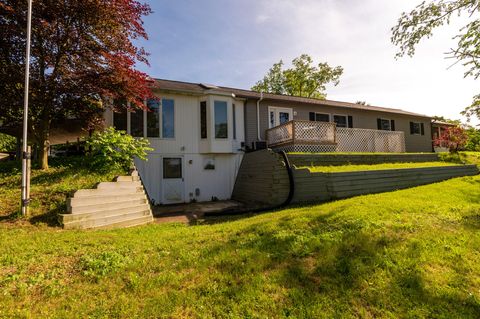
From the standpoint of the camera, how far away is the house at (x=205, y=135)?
11.1 metres

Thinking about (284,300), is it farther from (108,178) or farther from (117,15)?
(117,15)

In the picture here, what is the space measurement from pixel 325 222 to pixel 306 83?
27584 mm

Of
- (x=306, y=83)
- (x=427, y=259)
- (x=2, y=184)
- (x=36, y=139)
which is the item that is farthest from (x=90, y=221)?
(x=306, y=83)

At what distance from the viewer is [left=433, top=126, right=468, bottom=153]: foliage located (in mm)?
17500

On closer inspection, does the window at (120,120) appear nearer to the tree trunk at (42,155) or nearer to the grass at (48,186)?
the grass at (48,186)

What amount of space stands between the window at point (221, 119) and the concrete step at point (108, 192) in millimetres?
5155

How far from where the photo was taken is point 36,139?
796 cm

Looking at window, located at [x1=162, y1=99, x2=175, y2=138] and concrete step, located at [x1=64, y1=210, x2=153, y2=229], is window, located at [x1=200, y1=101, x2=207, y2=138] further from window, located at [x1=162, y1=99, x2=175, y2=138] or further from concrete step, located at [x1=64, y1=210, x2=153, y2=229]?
concrete step, located at [x1=64, y1=210, x2=153, y2=229]

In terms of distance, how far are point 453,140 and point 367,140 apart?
30.0ft

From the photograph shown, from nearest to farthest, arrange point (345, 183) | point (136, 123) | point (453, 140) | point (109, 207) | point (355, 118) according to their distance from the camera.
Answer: point (109, 207) → point (345, 183) → point (136, 123) → point (355, 118) → point (453, 140)

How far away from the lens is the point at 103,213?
6105 mm

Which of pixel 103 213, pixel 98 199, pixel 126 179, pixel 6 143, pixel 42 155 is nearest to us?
pixel 103 213

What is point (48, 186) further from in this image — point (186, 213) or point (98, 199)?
point (186, 213)

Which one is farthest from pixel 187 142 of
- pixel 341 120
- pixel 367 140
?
pixel 341 120
